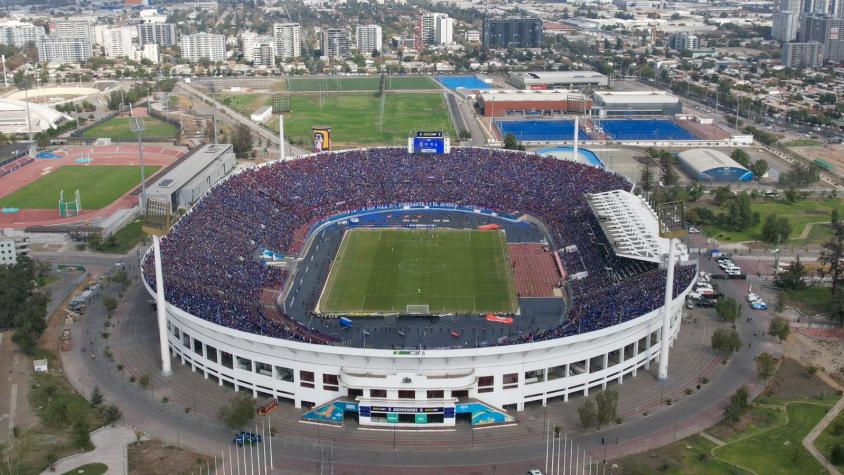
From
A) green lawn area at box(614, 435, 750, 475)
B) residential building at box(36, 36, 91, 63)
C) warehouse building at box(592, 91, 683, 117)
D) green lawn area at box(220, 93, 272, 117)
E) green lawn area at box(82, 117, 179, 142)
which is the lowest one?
green lawn area at box(614, 435, 750, 475)

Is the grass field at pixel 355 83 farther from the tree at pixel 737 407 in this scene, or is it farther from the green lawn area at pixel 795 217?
the tree at pixel 737 407

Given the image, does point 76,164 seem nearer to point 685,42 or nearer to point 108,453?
point 108,453

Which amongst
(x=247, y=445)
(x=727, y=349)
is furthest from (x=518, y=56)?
(x=247, y=445)

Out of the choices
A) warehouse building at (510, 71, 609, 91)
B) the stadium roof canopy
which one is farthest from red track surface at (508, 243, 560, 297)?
warehouse building at (510, 71, 609, 91)

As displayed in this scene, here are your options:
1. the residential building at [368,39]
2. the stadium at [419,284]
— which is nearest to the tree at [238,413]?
the stadium at [419,284]

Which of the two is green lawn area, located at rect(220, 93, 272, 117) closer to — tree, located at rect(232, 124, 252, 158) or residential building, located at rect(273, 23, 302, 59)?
tree, located at rect(232, 124, 252, 158)
